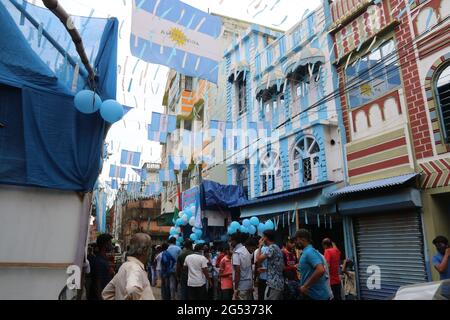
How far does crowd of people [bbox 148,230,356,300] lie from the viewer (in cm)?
484

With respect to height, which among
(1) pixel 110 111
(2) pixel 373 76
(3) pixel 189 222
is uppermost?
(2) pixel 373 76

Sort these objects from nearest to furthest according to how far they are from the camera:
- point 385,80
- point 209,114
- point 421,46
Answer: point 421,46 → point 385,80 → point 209,114

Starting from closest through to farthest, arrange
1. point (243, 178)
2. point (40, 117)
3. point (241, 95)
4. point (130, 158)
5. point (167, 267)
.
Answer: point (40, 117), point (167, 267), point (130, 158), point (243, 178), point (241, 95)

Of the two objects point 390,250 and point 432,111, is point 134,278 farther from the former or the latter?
→ point 432,111

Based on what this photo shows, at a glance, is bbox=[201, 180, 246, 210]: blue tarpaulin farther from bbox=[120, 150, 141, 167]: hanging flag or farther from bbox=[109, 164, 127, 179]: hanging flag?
bbox=[109, 164, 127, 179]: hanging flag

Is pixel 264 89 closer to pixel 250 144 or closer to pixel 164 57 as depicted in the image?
pixel 250 144

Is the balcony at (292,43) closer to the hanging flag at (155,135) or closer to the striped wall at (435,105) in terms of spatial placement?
the striped wall at (435,105)

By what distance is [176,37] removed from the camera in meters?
7.75

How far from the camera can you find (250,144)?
54.1ft

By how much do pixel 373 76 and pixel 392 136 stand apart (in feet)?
7.04

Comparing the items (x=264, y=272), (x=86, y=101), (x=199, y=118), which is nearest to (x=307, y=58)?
(x=264, y=272)

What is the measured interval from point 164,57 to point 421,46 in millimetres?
7097

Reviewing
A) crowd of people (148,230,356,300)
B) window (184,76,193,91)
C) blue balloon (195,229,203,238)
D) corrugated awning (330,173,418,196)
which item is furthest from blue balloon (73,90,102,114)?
window (184,76,193,91)
